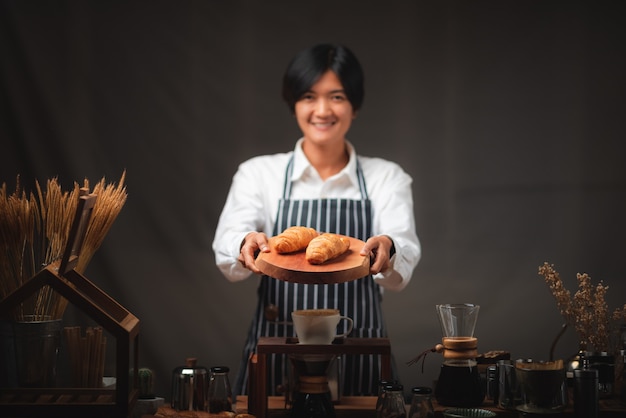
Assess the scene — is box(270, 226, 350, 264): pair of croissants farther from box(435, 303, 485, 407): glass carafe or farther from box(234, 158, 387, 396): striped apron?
box(234, 158, 387, 396): striped apron

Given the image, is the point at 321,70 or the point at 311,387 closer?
the point at 311,387

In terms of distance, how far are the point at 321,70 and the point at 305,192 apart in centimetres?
53

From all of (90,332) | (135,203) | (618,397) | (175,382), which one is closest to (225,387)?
(175,382)

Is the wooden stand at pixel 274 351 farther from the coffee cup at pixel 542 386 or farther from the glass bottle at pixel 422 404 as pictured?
the coffee cup at pixel 542 386

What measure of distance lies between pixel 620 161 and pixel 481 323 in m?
1.17

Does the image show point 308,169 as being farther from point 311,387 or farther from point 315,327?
point 311,387

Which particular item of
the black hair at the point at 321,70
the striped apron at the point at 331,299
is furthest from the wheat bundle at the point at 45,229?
the black hair at the point at 321,70

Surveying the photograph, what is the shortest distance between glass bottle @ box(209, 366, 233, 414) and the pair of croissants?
1.39 ft

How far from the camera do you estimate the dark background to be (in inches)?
181

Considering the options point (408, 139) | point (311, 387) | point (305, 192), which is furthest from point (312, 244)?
Result: point (408, 139)

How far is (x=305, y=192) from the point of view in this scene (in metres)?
3.65

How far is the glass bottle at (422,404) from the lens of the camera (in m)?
2.24

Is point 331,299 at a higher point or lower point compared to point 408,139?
lower

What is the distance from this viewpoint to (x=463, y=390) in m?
2.33
